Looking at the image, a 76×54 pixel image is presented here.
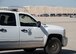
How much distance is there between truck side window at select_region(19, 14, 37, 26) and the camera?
38.8 ft

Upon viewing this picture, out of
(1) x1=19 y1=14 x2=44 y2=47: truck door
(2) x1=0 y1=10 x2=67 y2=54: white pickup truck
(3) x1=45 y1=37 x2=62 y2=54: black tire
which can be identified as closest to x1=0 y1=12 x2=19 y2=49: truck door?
(2) x1=0 y1=10 x2=67 y2=54: white pickup truck

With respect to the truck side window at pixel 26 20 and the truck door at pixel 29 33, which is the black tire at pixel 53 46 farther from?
the truck side window at pixel 26 20

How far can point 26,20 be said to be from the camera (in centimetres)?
1196

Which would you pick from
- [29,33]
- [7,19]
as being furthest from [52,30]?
[7,19]

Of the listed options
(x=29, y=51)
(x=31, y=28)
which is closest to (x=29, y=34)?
(x=31, y=28)

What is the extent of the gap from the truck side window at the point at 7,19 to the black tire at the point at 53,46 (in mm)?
1919

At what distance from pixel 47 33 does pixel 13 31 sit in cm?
160

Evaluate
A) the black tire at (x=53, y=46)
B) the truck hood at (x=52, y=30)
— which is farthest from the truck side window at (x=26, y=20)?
the black tire at (x=53, y=46)

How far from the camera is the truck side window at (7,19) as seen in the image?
11.3 m

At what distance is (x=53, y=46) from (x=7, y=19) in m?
2.49

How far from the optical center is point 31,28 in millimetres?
11875

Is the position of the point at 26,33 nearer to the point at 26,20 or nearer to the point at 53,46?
the point at 26,20

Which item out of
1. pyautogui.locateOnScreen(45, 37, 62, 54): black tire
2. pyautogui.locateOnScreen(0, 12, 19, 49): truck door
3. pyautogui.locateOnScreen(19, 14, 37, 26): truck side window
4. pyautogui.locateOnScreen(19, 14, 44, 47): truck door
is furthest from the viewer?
pyautogui.locateOnScreen(45, 37, 62, 54): black tire

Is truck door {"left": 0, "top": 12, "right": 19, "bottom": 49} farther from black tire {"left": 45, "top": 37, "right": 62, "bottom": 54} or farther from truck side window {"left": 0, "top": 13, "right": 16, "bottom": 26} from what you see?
black tire {"left": 45, "top": 37, "right": 62, "bottom": 54}
